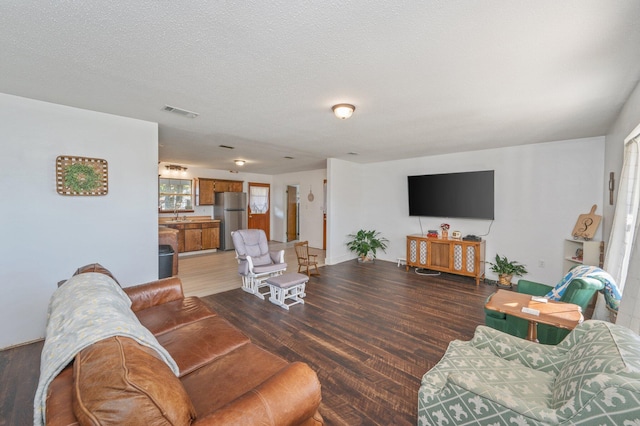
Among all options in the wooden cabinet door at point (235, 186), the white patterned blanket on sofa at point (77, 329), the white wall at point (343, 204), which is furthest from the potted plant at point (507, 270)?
the wooden cabinet door at point (235, 186)

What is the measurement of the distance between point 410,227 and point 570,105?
3.65m

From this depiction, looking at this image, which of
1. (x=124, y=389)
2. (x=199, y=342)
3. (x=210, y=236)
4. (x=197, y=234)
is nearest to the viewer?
(x=124, y=389)

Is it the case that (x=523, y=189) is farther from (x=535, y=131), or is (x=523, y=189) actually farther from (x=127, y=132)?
(x=127, y=132)

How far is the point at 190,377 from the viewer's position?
1448 mm

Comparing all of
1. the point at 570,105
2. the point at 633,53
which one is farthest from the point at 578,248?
the point at 633,53

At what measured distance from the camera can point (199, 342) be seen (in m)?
1.77

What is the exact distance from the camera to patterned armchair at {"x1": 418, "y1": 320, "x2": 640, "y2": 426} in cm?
95

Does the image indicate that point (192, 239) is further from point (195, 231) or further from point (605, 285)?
point (605, 285)

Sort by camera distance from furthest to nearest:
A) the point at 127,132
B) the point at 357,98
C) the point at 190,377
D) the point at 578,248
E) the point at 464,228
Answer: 1. the point at 464,228
2. the point at 578,248
3. the point at 127,132
4. the point at 357,98
5. the point at 190,377

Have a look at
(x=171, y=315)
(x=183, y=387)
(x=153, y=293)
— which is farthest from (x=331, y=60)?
(x=153, y=293)

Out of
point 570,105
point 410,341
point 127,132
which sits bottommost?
point 410,341

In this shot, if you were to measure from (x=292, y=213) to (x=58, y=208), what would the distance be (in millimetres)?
6811

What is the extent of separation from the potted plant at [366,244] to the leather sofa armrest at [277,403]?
5163 mm

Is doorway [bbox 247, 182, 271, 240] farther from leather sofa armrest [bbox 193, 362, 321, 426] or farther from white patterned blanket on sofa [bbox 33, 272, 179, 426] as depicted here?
leather sofa armrest [bbox 193, 362, 321, 426]
